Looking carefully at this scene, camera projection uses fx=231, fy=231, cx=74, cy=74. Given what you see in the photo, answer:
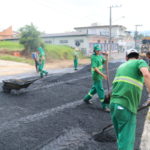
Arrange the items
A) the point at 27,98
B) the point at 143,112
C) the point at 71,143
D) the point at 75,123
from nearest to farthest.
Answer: the point at 71,143
the point at 75,123
the point at 143,112
the point at 27,98

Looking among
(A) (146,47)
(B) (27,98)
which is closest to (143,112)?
(B) (27,98)

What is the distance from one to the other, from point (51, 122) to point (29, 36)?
24.1 metres

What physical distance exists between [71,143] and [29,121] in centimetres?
153

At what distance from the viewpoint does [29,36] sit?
28312 millimetres

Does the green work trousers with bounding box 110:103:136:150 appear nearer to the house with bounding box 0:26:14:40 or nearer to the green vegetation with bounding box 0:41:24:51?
the green vegetation with bounding box 0:41:24:51

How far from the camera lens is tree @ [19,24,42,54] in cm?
2830

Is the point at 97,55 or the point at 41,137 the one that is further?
the point at 97,55

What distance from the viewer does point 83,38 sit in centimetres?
Result: 3978

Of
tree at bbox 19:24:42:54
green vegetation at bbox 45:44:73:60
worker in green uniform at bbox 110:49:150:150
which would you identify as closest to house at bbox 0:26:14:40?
green vegetation at bbox 45:44:73:60

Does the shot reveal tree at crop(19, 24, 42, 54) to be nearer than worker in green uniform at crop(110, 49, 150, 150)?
No

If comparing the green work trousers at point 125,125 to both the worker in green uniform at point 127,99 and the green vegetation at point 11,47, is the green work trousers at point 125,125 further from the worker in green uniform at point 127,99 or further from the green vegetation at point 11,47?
the green vegetation at point 11,47

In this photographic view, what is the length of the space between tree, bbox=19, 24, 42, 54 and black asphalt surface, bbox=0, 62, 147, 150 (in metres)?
20.5

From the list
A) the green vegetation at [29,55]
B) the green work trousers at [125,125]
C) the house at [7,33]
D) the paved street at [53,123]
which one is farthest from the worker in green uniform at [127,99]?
the house at [7,33]

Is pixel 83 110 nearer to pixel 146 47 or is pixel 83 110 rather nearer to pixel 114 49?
pixel 146 47
